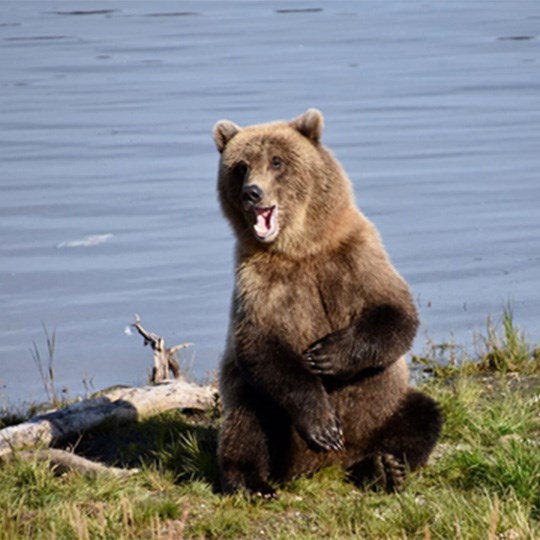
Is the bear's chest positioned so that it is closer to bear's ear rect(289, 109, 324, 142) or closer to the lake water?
bear's ear rect(289, 109, 324, 142)

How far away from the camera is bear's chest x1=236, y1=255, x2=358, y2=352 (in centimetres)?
622

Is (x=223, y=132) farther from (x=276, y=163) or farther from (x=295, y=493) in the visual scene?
(x=295, y=493)

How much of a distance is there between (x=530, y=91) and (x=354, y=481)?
14.3 meters

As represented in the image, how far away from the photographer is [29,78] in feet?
73.3

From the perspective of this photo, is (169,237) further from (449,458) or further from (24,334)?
(449,458)

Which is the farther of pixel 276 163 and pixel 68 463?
pixel 68 463

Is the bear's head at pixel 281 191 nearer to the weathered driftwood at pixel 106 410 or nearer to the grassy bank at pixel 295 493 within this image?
the grassy bank at pixel 295 493

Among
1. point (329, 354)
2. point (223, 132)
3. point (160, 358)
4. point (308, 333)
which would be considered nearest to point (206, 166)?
point (160, 358)

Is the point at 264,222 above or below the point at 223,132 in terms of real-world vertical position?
below

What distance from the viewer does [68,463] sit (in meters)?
6.54

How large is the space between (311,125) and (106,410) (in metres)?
1.90

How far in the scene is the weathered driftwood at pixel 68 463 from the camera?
646 centimetres

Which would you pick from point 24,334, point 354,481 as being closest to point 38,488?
point 354,481

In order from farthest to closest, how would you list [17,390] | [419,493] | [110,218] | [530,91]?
[530,91], [110,218], [17,390], [419,493]
